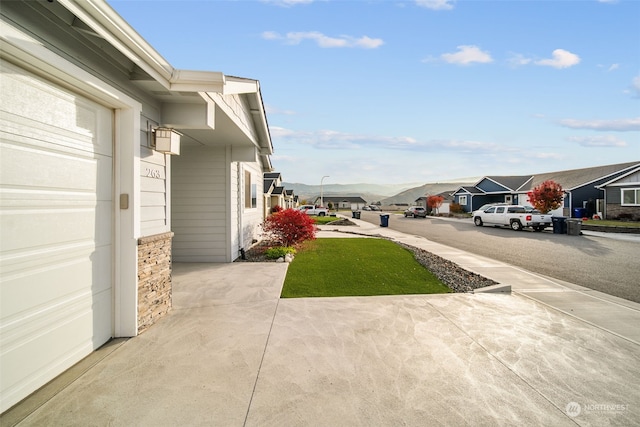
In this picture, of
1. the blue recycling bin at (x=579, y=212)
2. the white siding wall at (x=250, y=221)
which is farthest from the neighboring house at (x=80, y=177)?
the blue recycling bin at (x=579, y=212)

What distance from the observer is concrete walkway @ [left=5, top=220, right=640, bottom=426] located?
2543 mm

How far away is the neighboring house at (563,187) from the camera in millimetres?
28830

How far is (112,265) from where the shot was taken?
12.7 ft

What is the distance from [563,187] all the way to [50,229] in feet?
127

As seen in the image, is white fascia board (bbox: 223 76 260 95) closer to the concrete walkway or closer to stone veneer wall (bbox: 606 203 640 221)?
the concrete walkway

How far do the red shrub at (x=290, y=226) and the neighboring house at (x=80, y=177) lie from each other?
5.33 metres

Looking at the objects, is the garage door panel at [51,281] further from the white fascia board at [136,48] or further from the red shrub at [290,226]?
the red shrub at [290,226]

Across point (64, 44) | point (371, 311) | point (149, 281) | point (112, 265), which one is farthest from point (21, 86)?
point (371, 311)

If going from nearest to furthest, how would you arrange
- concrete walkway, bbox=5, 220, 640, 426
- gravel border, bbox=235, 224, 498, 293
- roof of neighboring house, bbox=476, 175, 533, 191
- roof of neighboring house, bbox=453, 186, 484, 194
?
concrete walkway, bbox=5, 220, 640, 426, gravel border, bbox=235, 224, 498, 293, roof of neighboring house, bbox=476, 175, 533, 191, roof of neighboring house, bbox=453, 186, 484, 194

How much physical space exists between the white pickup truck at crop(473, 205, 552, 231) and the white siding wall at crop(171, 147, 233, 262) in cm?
1904

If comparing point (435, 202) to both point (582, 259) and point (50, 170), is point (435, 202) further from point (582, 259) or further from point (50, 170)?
point (50, 170)

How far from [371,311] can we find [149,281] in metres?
3.38

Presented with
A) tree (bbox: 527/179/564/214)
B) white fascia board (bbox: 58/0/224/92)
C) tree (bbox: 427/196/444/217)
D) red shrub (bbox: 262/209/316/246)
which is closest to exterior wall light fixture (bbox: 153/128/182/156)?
white fascia board (bbox: 58/0/224/92)

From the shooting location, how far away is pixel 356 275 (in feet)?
23.4
